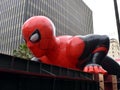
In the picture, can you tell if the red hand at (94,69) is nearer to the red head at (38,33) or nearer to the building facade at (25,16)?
the red head at (38,33)

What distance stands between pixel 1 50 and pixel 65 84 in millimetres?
65326

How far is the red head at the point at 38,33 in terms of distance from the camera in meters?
15.4

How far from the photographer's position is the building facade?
67.3 m

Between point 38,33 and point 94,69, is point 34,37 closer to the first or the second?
point 38,33

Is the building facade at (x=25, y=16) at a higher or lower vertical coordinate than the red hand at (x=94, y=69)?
higher

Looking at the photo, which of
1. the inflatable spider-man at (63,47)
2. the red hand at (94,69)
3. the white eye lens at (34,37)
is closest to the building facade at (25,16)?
the inflatable spider-man at (63,47)

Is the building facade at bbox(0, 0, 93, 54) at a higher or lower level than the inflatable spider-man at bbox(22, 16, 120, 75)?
higher

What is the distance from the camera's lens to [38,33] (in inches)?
608

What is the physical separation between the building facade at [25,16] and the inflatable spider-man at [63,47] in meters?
49.7

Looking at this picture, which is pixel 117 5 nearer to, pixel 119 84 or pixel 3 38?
pixel 119 84

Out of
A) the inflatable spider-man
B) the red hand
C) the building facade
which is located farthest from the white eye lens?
the building facade

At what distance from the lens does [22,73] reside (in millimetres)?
7672

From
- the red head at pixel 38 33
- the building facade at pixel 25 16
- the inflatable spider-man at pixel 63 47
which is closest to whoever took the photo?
the red head at pixel 38 33

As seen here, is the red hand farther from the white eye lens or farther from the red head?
the white eye lens
